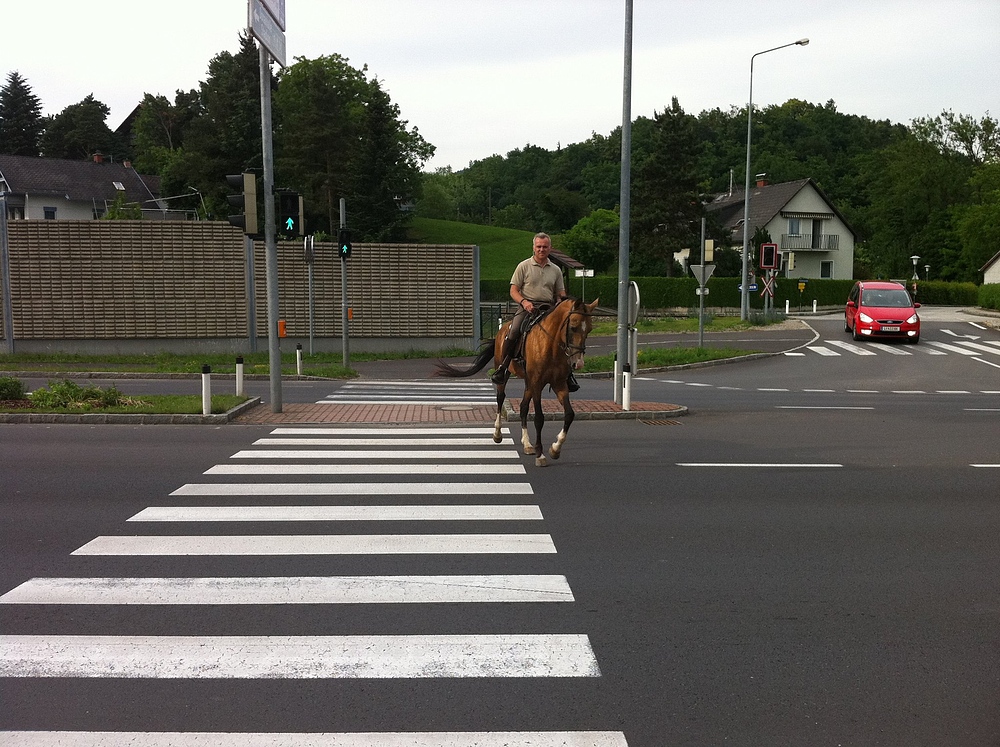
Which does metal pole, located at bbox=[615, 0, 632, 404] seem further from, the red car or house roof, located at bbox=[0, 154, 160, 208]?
house roof, located at bbox=[0, 154, 160, 208]

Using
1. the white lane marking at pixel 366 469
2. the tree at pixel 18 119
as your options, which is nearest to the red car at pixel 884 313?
the white lane marking at pixel 366 469

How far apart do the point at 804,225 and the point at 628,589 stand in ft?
255

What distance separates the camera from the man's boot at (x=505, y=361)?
36.1 feet

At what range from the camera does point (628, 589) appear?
5961 millimetres

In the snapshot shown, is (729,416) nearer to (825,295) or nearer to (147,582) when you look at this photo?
(147,582)

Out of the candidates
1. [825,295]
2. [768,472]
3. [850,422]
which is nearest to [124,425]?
[768,472]

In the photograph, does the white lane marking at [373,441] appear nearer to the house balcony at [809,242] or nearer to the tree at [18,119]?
the house balcony at [809,242]

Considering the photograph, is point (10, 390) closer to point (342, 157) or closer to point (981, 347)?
point (981, 347)

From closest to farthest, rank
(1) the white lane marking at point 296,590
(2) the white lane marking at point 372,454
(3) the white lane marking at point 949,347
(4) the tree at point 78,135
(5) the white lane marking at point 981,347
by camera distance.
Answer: (1) the white lane marking at point 296,590 < (2) the white lane marking at point 372,454 < (3) the white lane marking at point 949,347 < (5) the white lane marking at point 981,347 < (4) the tree at point 78,135

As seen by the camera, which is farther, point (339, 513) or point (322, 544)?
point (339, 513)

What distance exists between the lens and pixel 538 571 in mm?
6312

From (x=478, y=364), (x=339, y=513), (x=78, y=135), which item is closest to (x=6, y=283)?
(x=478, y=364)

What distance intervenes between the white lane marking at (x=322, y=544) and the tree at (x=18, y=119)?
123m

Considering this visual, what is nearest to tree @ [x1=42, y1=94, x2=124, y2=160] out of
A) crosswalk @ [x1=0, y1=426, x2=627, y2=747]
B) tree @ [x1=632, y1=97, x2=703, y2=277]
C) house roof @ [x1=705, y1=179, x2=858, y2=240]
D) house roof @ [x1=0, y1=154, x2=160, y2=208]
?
house roof @ [x1=0, y1=154, x2=160, y2=208]
